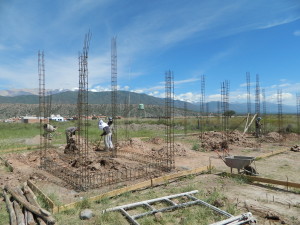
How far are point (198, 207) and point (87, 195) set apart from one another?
9.31ft

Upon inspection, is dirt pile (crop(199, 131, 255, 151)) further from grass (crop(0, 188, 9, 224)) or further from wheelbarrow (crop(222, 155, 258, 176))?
grass (crop(0, 188, 9, 224))

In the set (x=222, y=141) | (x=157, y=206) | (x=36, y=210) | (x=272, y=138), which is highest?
(x=222, y=141)

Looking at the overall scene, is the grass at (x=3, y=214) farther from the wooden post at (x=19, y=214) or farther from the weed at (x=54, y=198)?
the weed at (x=54, y=198)

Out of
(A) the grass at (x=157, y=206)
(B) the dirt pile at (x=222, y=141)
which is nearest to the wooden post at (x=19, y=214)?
(A) the grass at (x=157, y=206)

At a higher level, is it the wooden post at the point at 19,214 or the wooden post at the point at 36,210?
the wooden post at the point at 36,210

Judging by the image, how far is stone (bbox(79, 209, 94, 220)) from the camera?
484cm

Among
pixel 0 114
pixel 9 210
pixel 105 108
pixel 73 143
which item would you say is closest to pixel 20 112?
pixel 0 114

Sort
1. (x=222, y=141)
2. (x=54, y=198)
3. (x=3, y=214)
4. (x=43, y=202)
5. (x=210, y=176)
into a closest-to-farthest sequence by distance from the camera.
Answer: (x=3, y=214) < (x=43, y=202) < (x=54, y=198) < (x=210, y=176) < (x=222, y=141)

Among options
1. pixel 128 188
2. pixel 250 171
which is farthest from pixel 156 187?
pixel 250 171

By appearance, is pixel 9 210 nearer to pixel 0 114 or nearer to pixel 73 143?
pixel 73 143

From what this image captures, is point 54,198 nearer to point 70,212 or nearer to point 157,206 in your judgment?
point 70,212

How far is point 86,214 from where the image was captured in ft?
16.0

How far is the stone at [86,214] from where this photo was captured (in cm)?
484

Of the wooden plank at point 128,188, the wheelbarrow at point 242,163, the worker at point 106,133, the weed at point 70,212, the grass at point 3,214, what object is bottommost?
the grass at point 3,214
